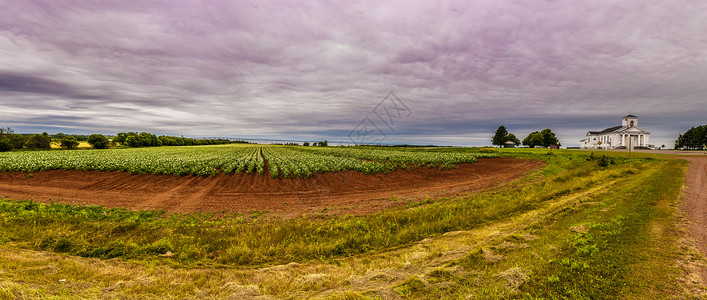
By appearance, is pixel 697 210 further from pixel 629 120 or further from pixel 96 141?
pixel 96 141

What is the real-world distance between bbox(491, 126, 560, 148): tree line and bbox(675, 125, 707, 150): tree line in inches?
1464

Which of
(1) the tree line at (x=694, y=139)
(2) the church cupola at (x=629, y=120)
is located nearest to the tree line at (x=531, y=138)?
(2) the church cupola at (x=629, y=120)

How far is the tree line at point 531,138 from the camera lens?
8906cm

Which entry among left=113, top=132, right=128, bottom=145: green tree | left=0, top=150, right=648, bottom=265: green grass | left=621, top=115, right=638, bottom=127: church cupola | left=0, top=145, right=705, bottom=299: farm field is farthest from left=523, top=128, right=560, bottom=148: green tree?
left=113, top=132, right=128, bottom=145: green tree

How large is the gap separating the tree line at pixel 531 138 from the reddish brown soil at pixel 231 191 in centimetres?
9291

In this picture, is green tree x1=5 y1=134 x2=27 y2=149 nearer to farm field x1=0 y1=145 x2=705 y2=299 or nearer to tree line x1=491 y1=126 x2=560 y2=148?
farm field x1=0 y1=145 x2=705 y2=299

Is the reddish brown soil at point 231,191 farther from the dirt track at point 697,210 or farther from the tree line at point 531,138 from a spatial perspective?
the tree line at point 531,138

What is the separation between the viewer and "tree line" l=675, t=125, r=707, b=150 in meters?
75.1

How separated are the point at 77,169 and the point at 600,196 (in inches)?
1532

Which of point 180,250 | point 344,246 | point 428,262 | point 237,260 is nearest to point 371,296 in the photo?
point 428,262

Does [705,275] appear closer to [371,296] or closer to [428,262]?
[428,262]

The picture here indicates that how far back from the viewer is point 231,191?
53.7ft

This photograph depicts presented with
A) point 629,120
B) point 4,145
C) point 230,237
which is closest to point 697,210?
point 230,237

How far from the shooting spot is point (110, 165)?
2206 centimetres
